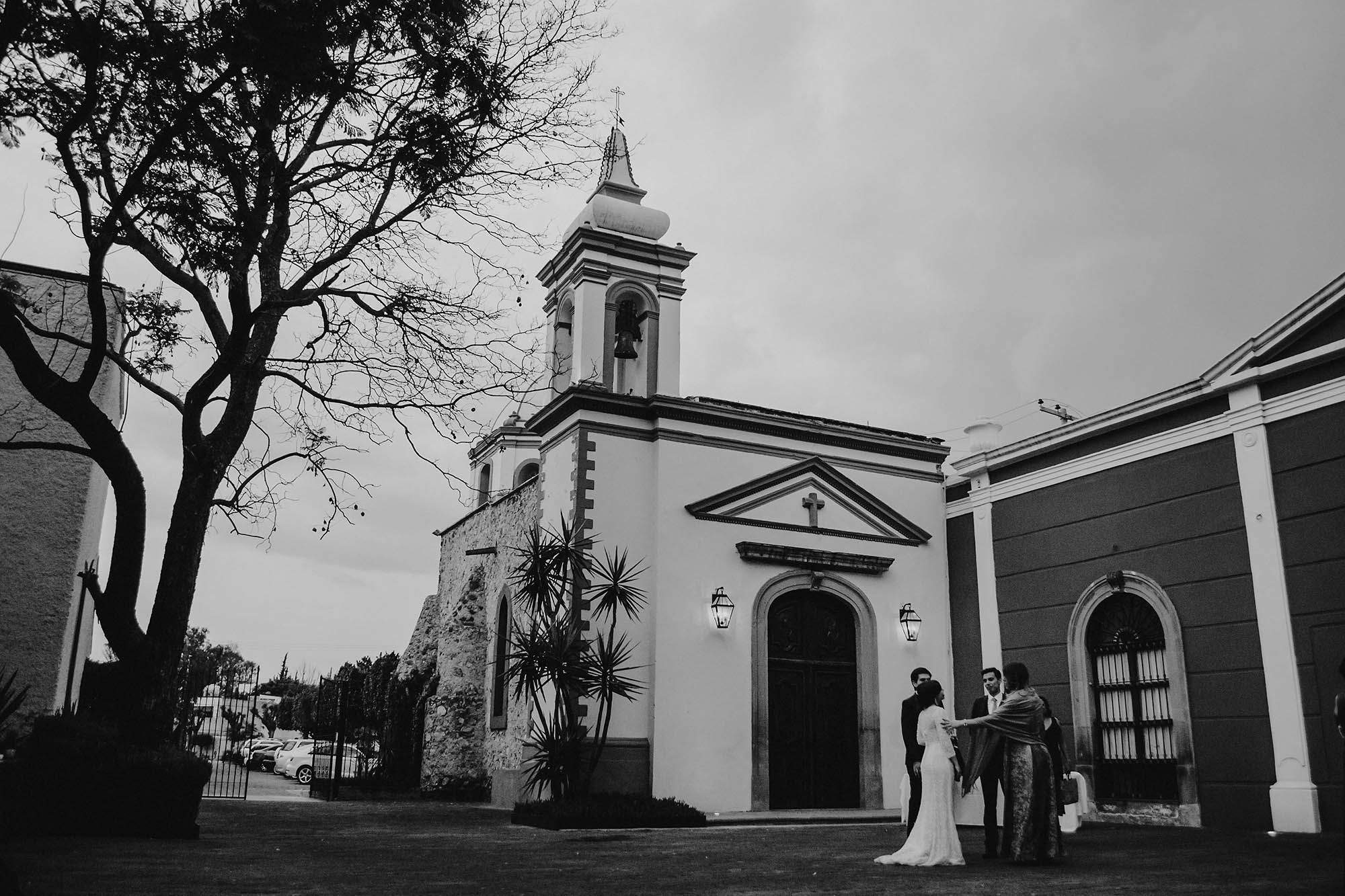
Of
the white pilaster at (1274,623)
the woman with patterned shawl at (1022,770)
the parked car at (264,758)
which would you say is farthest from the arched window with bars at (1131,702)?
the parked car at (264,758)

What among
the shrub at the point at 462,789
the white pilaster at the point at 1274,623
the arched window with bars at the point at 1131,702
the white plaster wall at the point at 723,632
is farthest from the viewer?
the shrub at the point at 462,789

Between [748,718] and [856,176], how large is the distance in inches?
283

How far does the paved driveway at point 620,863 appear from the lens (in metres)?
5.66

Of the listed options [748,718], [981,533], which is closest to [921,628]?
[981,533]

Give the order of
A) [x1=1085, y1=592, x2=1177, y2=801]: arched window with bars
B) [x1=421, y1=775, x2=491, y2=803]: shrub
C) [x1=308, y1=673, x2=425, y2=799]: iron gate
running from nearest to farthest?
[x1=1085, y1=592, x2=1177, y2=801]: arched window with bars, [x1=421, y1=775, x2=491, y2=803]: shrub, [x1=308, y1=673, x2=425, y2=799]: iron gate

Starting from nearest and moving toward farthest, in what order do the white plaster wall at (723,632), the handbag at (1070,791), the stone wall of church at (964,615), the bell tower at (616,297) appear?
the handbag at (1070,791)
the white plaster wall at (723,632)
the stone wall of church at (964,615)
the bell tower at (616,297)

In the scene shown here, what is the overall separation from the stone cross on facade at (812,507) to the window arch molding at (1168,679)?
3.56m

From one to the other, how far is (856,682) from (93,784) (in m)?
9.44

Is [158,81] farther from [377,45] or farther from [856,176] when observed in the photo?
[856,176]

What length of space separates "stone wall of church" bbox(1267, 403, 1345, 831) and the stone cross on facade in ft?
18.6

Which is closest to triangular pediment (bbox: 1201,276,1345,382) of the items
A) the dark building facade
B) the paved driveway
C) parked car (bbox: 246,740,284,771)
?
the dark building facade

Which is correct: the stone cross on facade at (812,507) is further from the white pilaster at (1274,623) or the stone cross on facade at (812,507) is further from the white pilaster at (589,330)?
the white pilaster at (1274,623)

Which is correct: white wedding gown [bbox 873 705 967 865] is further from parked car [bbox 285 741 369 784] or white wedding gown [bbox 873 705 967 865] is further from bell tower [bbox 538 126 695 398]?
parked car [bbox 285 741 369 784]

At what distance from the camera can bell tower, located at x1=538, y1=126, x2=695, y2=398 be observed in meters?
15.2
